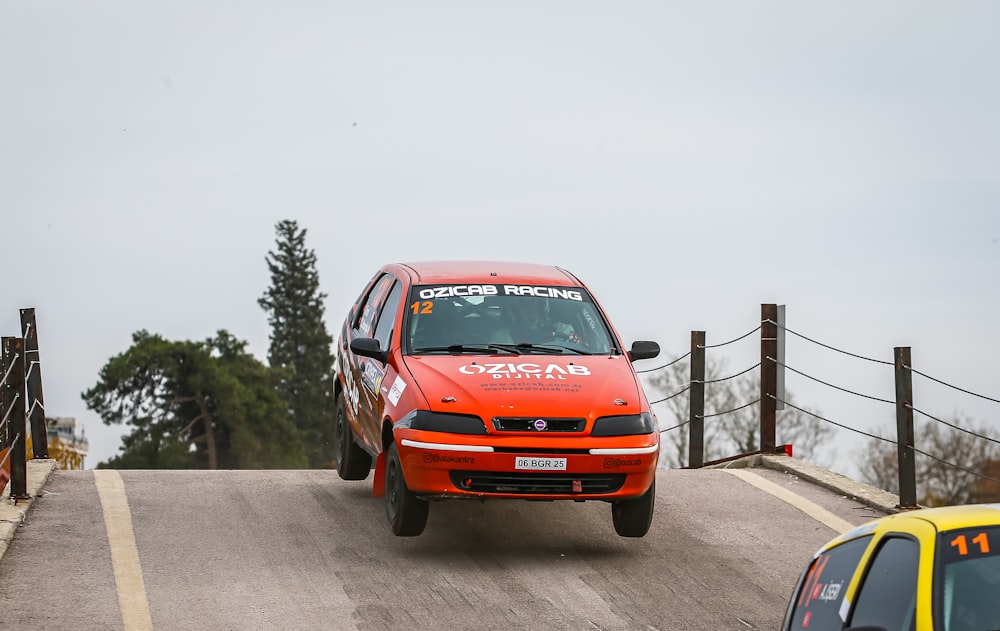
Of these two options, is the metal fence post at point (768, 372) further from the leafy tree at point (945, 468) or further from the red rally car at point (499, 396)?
the leafy tree at point (945, 468)

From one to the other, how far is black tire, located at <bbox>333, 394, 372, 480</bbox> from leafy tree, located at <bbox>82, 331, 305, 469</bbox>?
67.7 meters

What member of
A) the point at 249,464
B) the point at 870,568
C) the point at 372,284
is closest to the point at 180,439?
the point at 249,464

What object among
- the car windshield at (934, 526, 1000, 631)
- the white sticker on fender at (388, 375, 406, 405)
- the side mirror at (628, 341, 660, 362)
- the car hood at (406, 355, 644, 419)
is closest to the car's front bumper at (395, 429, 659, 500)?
the car hood at (406, 355, 644, 419)

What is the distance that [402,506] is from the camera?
379 inches

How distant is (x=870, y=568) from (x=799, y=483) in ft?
27.6

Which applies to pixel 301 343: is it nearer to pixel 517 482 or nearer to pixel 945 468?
pixel 945 468

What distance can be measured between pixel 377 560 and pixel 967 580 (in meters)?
5.60

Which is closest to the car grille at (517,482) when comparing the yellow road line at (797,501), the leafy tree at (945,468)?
the yellow road line at (797,501)

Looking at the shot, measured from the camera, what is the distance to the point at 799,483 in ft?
42.7

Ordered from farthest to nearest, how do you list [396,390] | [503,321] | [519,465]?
[503,321] → [396,390] → [519,465]

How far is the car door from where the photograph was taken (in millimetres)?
10336

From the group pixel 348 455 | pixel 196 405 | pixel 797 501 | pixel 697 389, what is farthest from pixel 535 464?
pixel 196 405

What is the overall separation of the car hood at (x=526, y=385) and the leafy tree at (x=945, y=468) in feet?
173

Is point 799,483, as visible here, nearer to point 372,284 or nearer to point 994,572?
point 372,284
